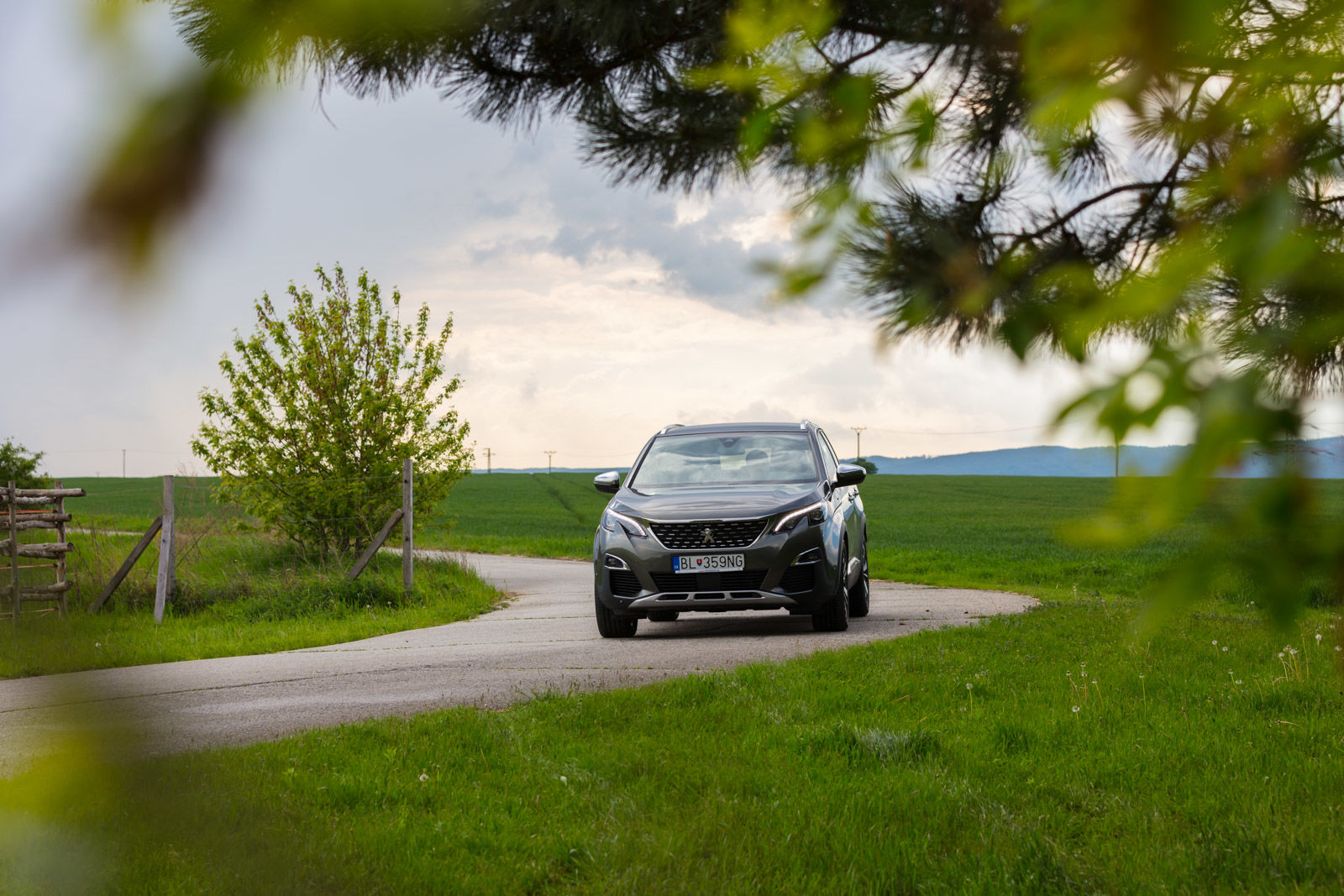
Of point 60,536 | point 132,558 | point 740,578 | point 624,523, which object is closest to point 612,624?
point 624,523

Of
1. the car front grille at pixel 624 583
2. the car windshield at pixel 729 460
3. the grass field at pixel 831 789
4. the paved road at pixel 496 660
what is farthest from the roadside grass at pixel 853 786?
the car windshield at pixel 729 460

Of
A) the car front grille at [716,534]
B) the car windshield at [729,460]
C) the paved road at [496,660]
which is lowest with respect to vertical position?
Result: the paved road at [496,660]

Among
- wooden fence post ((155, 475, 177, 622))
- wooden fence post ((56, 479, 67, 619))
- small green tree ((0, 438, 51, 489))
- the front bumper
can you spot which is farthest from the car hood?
small green tree ((0, 438, 51, 489))

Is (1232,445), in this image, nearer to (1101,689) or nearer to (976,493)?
(1101,689)

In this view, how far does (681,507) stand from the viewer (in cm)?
1052

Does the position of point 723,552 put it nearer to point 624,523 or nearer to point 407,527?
point 624,523

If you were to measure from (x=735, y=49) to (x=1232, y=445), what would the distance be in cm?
122

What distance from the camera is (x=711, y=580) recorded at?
10312 millimetres

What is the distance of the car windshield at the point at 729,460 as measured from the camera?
1153 centimetres

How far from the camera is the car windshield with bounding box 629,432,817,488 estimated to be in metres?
11.5

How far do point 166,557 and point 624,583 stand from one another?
277 inches

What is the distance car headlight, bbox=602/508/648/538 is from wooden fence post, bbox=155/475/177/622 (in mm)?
6617

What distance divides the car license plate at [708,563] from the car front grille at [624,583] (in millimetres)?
425

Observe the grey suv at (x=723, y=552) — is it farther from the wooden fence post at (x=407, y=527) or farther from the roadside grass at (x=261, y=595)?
the wooden fence post at (x=407, y=527)
